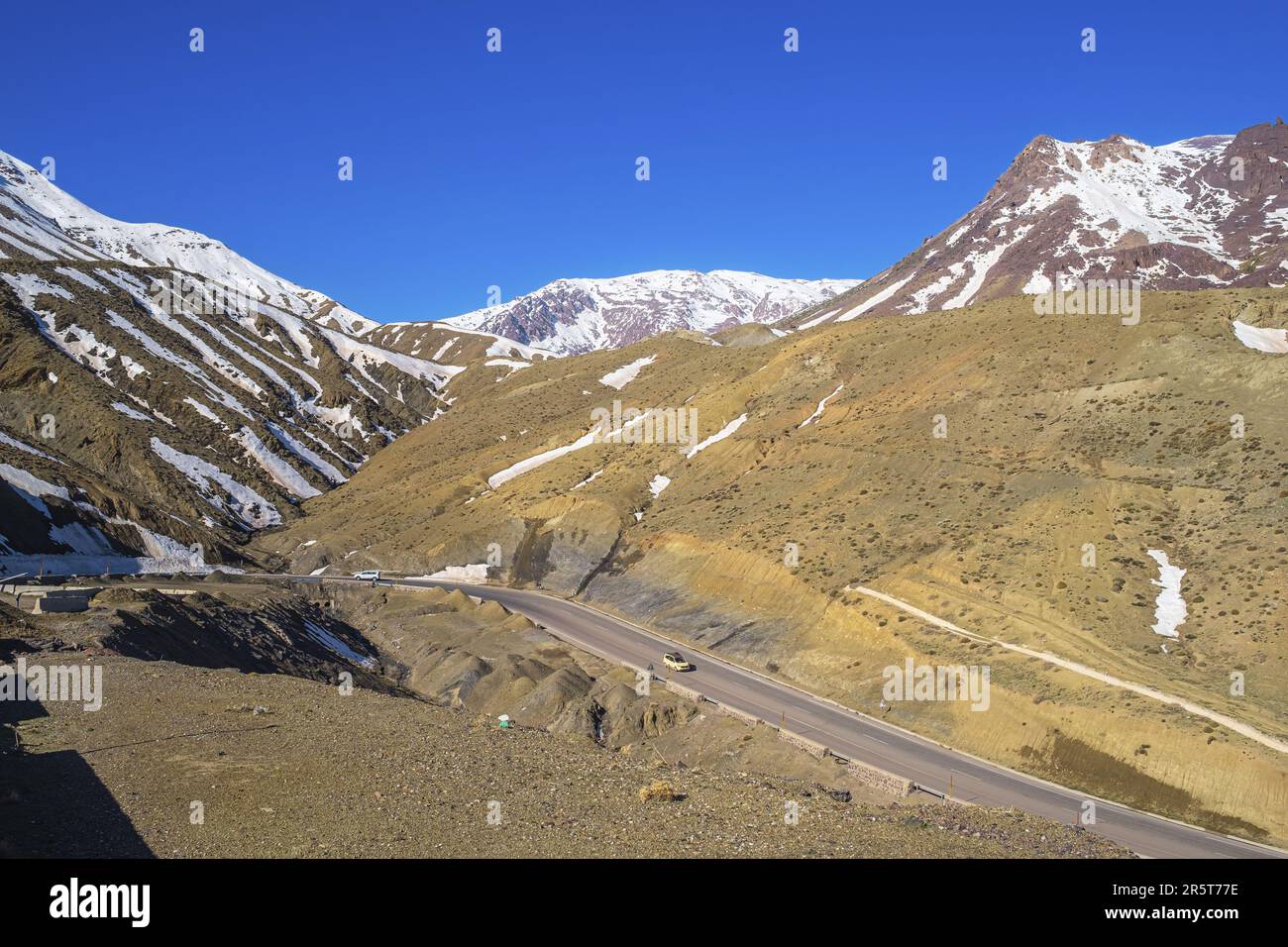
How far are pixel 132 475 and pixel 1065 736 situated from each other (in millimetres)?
82968

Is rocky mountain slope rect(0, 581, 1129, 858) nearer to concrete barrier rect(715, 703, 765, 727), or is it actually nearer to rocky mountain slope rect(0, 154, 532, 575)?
concrete barrier rect(715, 703, 765, 727)

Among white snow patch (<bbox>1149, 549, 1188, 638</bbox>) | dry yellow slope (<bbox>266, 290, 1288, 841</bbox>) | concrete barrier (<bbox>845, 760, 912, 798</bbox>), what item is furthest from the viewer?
white snow patch (<bbox>1149, 549, 1188, 638</bbox>)

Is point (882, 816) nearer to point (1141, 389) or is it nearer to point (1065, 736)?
point (1065, 736)

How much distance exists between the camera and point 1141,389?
52719mm

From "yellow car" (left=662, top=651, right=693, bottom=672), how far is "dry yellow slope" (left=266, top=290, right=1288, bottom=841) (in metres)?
3.97

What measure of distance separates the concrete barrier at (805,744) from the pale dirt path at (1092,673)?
35.1 ft

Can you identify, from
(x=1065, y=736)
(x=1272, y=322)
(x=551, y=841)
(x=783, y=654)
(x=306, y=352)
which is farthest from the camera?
(x=306, y=352)

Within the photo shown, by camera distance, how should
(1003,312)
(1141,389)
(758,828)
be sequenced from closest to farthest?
(758,828), (1141,389), (1003,312)

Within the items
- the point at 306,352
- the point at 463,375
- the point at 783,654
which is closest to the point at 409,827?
the point at 783,654

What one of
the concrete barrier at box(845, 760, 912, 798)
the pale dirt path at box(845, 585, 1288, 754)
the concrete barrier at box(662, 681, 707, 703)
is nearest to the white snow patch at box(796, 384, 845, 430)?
the pale dirt path at box(845, 585, 1288, 754)

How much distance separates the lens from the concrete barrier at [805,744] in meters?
31.2

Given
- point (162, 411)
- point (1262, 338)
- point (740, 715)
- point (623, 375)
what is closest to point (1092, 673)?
point (740, 715)

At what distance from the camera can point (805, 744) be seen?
105 ft

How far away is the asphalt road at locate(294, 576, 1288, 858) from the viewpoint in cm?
2505
